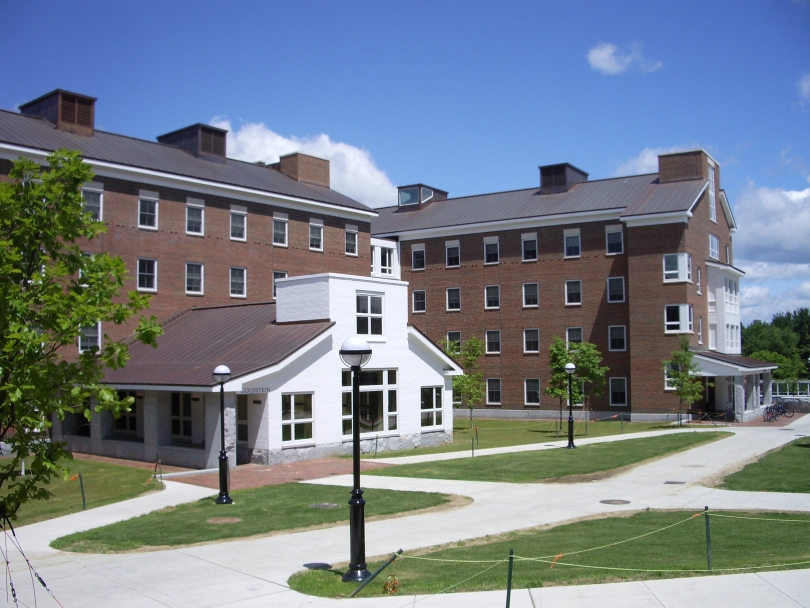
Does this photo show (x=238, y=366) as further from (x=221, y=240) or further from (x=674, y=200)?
(x=674, y=200)

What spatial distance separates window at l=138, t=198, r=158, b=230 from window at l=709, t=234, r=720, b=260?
35.8 meters

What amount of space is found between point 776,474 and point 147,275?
93.8 ft

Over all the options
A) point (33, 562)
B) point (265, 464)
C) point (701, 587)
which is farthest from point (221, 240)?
point (701, 587)

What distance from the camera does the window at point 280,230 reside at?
4434 cm

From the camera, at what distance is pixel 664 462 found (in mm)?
26141

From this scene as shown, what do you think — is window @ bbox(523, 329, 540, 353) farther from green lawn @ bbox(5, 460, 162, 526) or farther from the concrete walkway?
green lawn @ bbox(5, 460, 162, 526)

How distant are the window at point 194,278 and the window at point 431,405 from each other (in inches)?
539

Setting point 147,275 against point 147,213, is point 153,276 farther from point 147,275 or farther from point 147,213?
point 147,213

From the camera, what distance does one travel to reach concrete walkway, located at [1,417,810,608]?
9844 millimetres

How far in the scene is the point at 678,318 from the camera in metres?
47.6

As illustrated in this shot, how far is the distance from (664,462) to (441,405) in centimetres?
1150

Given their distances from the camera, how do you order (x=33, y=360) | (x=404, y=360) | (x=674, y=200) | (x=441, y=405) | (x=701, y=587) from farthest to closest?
1. (x=674, y=200)
2. (x=441, y=405)
3. (x=404, y=360)
4. (x=701, y=587)
5. (x=33, y=360)

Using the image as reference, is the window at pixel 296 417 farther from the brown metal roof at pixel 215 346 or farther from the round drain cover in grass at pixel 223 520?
the round drain cover in grass at pixel 223 520

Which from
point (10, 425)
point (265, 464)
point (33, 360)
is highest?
point (33, 360)
